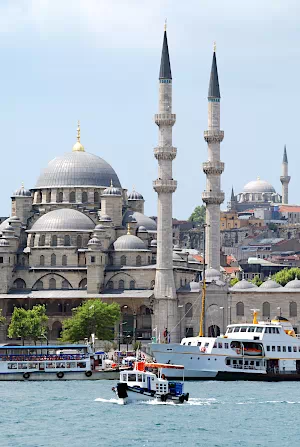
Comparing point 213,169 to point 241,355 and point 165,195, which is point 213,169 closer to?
point 165,195

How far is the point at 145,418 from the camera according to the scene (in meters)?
66.8

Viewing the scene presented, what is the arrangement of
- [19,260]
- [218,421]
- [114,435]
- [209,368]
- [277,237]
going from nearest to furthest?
1. [114,435]
2. [218,421]
3. [209,368]
4. [19,260]
5. [277,237]

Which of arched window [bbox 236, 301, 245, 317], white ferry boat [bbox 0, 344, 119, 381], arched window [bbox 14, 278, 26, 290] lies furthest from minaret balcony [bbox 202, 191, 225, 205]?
white ferry boat [bbox 0, 344, 119, 381]

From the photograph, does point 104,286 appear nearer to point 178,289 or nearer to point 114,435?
point 178,289

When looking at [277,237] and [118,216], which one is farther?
[277,237]

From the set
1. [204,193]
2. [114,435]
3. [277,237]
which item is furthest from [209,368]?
[277,237]

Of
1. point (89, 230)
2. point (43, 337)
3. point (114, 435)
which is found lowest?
point (114, 435)

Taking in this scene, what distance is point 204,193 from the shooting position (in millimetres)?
114688

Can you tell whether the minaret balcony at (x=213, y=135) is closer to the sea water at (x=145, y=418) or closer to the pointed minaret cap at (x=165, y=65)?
the pointed minaret cap at (x=165, y=65)

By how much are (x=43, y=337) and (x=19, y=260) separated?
31.5 feet

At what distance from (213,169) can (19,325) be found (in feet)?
59.1

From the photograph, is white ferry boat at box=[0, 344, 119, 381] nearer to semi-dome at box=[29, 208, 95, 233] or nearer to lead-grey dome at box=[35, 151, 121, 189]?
semi-dome at box=[29, 208, 95, 233]

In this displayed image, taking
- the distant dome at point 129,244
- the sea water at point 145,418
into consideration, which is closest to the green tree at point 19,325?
the distant dome at point 129,244

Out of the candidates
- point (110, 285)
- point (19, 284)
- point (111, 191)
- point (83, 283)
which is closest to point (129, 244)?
point (110, 285)
